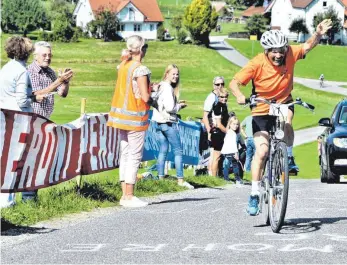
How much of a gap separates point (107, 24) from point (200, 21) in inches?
483

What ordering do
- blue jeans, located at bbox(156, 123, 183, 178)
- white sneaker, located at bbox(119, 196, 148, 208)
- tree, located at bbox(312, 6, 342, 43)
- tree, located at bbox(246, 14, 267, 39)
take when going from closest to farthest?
white sneaker, located at bbox(119, 196, 148, 208) → blue jeans, located at bbox(156, 123, 183, 178) → tree, located at bbox(312, 6, 342, 43) → tree, located at bbox(246, 14, 267, 39)

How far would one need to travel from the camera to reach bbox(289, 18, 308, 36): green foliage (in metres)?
158

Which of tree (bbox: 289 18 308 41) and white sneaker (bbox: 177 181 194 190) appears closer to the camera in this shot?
white sneaker (bbox: 177 181 194 190)

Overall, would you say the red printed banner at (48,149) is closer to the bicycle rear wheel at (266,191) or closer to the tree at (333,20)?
the bicycle rear wheel at (266,191)

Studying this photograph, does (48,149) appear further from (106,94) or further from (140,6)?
(140,6)

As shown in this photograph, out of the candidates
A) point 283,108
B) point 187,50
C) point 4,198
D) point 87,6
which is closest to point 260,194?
point 283,108

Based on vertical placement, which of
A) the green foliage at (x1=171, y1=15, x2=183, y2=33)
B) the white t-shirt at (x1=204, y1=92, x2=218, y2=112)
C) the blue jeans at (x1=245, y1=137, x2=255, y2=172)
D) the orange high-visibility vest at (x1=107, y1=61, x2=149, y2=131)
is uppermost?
the orange high-visibility vest at (x1=107, y1=61, x2=149, y2=131)

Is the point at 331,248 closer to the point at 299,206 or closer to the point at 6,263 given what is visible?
the point at 6,263

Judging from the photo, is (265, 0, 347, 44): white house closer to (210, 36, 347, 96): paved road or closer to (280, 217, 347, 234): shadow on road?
(210, 36, 347, 96): paved road

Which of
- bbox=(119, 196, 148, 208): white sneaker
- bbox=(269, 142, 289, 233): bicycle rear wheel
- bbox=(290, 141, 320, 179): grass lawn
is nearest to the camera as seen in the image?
bbox=(269, 142, 289, 233): bicycle rear wheel

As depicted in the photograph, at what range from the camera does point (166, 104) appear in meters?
16.6

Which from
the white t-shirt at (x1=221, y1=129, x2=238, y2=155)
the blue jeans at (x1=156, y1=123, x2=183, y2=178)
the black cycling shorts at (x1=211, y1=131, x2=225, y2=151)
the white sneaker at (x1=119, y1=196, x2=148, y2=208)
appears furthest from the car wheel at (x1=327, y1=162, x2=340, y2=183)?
the white sneaker at (x1=119, y1=196, x2=148, y2=208)

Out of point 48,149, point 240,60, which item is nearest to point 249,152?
point 48,149

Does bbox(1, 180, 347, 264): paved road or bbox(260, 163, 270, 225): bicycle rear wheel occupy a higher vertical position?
bbox(260, 163, 270, 225): bicycle rear wheel
